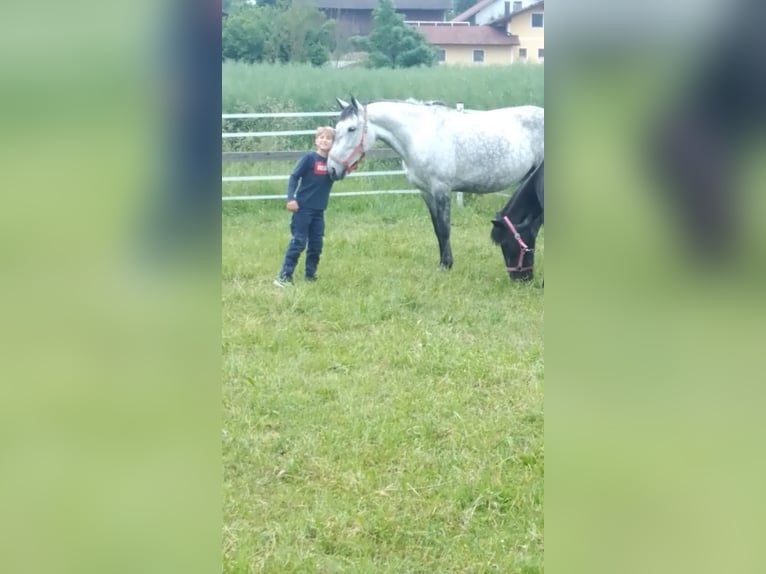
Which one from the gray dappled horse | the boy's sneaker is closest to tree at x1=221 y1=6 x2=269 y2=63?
the gray dappled horse

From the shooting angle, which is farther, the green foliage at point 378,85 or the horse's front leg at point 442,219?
the green foliage at point 378,85

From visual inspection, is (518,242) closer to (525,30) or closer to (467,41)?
(525,30)

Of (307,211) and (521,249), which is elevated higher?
(307,211)

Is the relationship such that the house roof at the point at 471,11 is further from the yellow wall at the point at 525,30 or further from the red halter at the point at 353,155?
the red halter at the point at 353,155

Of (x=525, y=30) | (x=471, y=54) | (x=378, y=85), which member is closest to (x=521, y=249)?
(x=525, y=30)

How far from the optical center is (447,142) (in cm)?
770

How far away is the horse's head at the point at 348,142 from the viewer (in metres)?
7.04

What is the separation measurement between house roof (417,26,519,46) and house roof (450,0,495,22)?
10cm

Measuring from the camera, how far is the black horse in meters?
6.47

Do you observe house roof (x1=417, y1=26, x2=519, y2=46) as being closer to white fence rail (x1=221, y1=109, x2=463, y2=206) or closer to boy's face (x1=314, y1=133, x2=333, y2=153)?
white fence rail (x1=221, y1=109, x2=463, y2=206)

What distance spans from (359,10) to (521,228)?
2.72 metres
